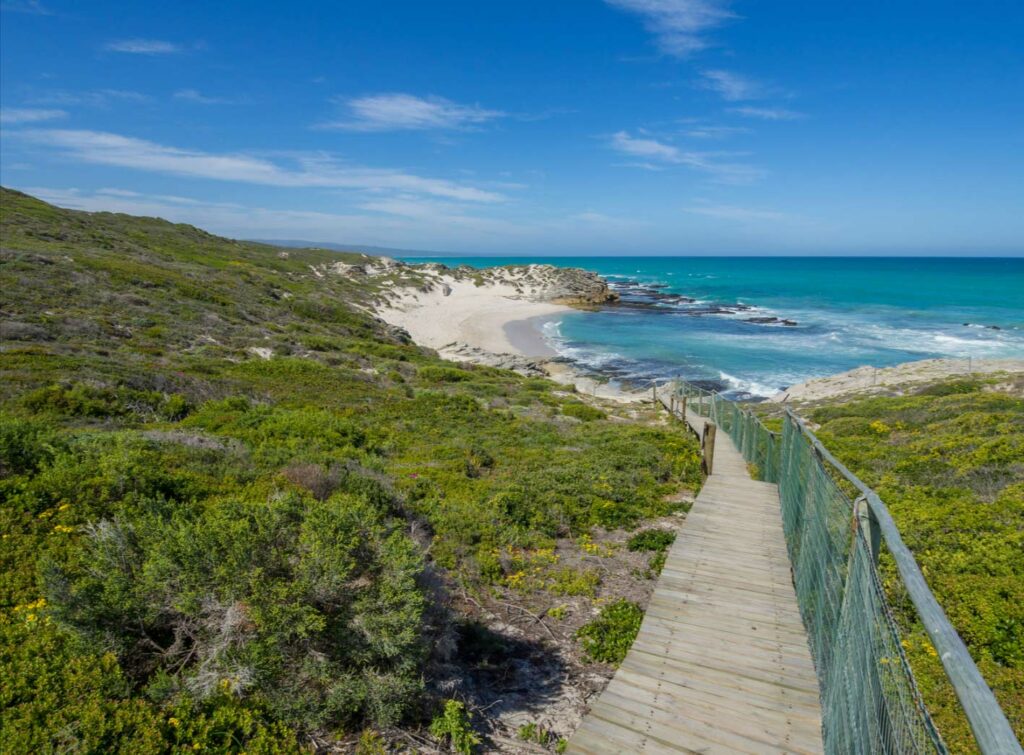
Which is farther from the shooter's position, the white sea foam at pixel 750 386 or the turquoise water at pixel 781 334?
the turquoise water at pixel 781 334

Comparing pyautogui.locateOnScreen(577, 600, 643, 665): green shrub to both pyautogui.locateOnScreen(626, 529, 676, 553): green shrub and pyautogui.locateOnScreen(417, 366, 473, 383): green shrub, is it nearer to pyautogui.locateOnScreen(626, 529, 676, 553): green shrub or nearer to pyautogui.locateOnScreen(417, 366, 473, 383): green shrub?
pyautogui.locateOnScreen(626, 529, 676, 553): green shrub

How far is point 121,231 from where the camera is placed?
56.0 meters

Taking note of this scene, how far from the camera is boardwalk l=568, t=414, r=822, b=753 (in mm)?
3951

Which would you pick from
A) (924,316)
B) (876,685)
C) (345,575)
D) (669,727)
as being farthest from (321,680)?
(924,316)

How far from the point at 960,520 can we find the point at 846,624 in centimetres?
545

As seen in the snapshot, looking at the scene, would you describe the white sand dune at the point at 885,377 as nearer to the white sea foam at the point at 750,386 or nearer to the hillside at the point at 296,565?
the white sea foam at the point at 750,386

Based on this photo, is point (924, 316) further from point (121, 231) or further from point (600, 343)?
point (121, 231)

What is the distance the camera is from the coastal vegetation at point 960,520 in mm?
4773

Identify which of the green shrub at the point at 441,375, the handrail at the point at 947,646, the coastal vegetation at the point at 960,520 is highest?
the handrail at the point at 947,646

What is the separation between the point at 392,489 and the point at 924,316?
7386 cm

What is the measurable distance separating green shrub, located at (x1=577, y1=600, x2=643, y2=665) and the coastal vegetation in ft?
8.14

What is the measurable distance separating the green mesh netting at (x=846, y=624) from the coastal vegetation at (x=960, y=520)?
983 mm

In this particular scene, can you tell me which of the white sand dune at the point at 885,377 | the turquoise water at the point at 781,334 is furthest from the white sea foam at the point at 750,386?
the white sand dune at the point at 885,377

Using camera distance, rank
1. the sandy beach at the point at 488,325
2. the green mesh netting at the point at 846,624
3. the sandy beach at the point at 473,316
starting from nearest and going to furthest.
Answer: the green mesh netting at the point at 846,624 → the sandy beach at the point at 488,325 → the sandy beach at the point at 473,316
